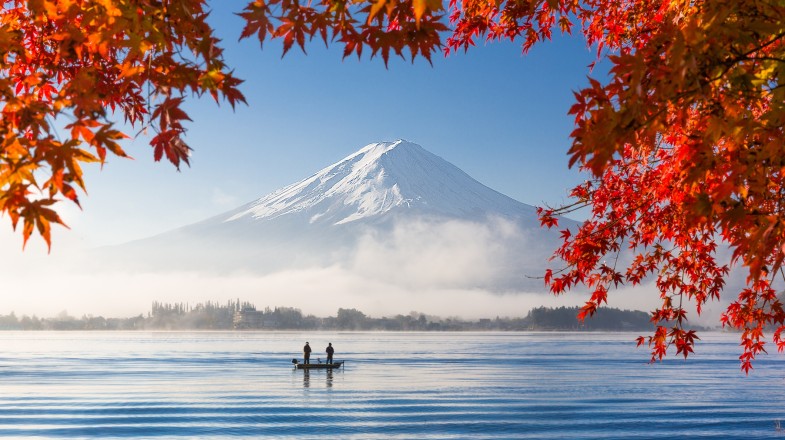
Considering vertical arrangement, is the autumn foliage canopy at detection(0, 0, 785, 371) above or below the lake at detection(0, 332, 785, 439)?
above

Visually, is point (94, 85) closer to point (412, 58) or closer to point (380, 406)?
point (412, 58)

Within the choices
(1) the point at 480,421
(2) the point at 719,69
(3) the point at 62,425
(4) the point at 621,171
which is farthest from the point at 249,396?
(2) the point at 719,69

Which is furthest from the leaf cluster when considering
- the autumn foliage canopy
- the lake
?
the lake

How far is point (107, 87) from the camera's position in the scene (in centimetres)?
580

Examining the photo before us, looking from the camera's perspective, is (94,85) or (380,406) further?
(380,406)

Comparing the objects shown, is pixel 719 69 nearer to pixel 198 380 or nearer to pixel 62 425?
pixel 62 425

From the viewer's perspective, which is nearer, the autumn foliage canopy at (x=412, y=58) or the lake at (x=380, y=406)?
the autumn foliage canopy at (x=412, y=58)

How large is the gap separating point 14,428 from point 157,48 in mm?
28454

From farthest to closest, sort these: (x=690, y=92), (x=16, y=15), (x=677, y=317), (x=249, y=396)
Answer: (x=249, y=396), (x=677, y=317), (x=16, y=15), (x=690, y=92)

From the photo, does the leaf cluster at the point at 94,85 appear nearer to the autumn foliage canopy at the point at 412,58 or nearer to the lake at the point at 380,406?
the autumn foliage canopy at the point at 412,58

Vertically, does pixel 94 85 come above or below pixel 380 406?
above

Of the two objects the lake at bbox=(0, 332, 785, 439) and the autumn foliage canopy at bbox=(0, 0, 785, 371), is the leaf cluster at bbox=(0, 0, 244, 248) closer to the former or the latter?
the autumn foliage canopy at bbox=(0, 0, 785, 371)

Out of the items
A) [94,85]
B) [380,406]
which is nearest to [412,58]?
[94,85]

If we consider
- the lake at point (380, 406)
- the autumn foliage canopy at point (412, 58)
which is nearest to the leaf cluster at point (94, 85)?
the autumn foliage canopy at point (412, 58)
